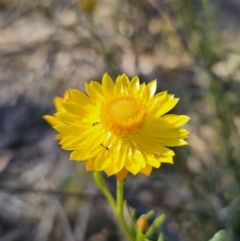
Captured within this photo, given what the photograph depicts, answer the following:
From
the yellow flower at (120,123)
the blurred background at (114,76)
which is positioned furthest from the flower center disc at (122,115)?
the blurred background at (114,76)

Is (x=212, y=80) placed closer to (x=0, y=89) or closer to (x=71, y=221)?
(x=71, y=221)

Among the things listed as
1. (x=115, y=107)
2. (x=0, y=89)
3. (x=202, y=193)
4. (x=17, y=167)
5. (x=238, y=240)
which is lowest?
(x=238, y=240)

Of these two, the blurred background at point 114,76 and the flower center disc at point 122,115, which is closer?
the flower center disc at point 122,115

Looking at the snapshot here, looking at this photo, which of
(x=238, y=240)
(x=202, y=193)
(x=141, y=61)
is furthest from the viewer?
(x=141, y=61)

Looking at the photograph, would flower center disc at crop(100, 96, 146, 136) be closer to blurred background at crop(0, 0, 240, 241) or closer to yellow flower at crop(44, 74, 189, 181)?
yellow flower at crop(44, 74, 189, 181)

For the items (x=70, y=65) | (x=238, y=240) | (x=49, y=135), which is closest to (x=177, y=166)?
(x=238, y=240)

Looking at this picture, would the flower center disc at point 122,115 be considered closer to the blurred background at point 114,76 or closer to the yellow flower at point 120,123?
the yellow flower at point 120,123
